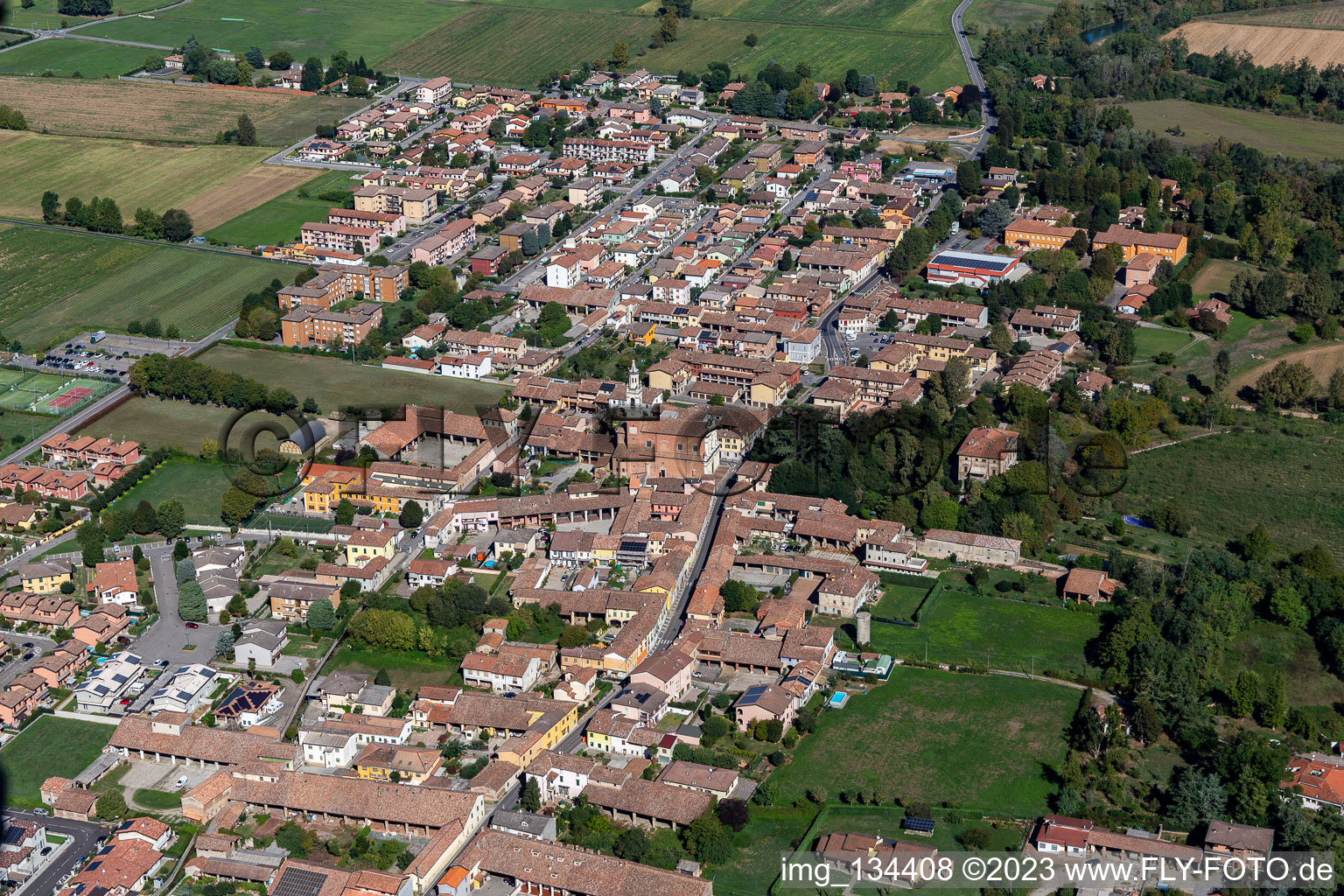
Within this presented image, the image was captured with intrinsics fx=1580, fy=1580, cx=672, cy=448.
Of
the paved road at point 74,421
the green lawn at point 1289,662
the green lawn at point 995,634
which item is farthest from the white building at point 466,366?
the green lawn at point 1289,662

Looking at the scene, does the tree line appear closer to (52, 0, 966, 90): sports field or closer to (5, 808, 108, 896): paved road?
(52, 0, 966, 90): sports field

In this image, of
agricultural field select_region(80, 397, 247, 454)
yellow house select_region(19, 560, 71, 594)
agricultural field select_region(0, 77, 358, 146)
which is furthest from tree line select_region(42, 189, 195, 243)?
yellow house select_region(19, 560, 71, 594)

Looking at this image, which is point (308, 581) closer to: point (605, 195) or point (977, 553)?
point (977, 553)

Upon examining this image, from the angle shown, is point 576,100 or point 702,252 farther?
point 576,100

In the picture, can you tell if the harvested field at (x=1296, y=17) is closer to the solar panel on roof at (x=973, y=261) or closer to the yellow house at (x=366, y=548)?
the solar panel on roof at (x=973, y=261)

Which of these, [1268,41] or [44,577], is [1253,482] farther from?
[1268,41]

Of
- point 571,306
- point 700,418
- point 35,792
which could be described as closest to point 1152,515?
point 700,418

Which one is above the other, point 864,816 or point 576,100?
point 576,100
